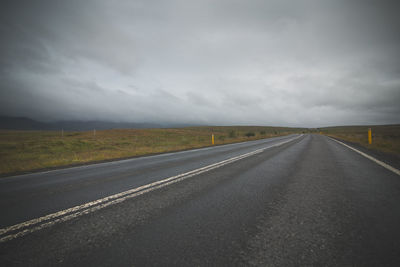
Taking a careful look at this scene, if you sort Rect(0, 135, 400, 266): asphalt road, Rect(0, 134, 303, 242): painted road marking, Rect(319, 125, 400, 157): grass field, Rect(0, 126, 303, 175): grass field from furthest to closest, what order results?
Rect(319, 125, 400, 157): grass field → Rect(0, 126, 303, 175): grass field → Rect(0, 134, 303, 242): painted road marking → Rect(0, 135, 400, 266): asphalt road

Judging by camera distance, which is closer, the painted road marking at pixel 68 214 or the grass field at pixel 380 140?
the painted road marking at pixel 68 214

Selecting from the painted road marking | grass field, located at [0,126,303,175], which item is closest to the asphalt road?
the painted road marking

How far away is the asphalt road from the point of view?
167 centimetres

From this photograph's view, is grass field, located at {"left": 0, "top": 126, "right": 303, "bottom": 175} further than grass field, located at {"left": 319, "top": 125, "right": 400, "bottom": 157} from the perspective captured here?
No

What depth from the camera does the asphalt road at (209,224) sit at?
5.49ft

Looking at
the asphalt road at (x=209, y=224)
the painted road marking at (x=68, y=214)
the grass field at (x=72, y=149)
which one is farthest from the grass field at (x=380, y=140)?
the grass field at (x=72, y=149)

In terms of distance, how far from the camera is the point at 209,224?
228 cm

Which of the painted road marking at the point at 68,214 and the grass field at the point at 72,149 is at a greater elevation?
the painted road marking at the point at 68,214

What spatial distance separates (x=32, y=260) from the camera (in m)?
1.63

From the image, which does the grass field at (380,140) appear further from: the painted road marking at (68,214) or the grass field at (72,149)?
the grass field at (72,149)

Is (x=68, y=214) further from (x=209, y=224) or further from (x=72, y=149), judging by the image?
(x=72, y=149)

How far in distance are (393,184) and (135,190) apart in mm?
5657

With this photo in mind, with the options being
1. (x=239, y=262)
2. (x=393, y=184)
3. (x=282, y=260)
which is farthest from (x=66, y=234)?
(x=393, y=184)

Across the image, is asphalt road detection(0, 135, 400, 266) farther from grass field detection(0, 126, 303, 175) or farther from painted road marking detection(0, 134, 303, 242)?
grass field detection(0, 126, 303, 175)
